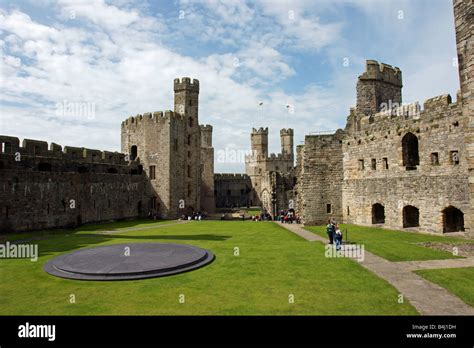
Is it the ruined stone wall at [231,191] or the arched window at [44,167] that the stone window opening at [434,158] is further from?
the ruined stone wall at [231,191]

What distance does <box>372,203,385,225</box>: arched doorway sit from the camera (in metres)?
24.5

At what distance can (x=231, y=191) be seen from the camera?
63.3 m

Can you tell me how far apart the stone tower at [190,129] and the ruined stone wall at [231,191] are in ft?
74.4

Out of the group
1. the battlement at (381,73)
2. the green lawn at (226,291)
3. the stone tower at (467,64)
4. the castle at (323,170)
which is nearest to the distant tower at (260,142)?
the castle at (323,170)

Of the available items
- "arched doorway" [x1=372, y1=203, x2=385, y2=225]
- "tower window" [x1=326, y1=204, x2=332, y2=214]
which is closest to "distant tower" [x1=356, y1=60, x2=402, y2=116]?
"arched doorway" [x1=372, y1=203, x2=385, y2=225]

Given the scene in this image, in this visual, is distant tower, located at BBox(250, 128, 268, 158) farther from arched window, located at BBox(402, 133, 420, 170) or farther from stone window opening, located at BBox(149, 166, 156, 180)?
arched window, located at BBox(402, 133, 420, 170)

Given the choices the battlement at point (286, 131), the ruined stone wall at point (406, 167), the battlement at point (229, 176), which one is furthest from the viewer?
the battlement at point (286, 131)

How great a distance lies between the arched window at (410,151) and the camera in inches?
870

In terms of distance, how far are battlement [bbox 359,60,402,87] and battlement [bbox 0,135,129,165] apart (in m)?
26.4

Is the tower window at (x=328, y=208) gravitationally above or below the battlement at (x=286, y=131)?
below

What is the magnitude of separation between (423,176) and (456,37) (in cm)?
1053

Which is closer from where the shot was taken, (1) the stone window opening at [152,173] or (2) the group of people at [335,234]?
(2) the group of people at [335,234]
